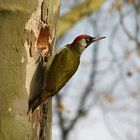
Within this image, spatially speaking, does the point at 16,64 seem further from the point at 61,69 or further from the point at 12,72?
the point at 61,69

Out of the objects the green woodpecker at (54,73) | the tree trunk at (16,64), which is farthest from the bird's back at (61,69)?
the tree trunk at (16,64)

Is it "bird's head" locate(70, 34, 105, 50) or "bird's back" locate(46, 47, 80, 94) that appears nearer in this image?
"bird's back" locate(46, 47, 80, 94)

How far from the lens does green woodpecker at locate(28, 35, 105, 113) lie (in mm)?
2084

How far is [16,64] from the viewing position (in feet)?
6.45

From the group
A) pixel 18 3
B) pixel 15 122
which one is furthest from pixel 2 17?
pixel 15 122

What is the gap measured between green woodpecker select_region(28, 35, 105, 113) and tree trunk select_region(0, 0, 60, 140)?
7 centimetres

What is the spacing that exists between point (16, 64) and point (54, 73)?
0.27 meters

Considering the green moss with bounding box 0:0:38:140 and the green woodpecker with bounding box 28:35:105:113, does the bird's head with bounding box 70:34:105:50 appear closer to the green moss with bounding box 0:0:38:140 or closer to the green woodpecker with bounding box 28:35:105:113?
the green woodpecker with bounding box 28:35:105:113

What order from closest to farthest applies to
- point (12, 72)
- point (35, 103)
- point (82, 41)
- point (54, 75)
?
point (12, 72), point (35, 103), point (54, 75), point (82, 41)

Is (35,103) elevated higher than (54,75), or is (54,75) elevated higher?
(54,75)

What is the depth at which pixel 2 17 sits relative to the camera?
1912mm

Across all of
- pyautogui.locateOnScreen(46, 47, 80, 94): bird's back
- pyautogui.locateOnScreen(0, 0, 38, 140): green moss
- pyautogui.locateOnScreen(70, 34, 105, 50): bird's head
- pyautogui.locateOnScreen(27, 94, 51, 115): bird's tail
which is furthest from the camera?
pyautogui.locateOnScreen(70, 34, 105, 50): bird's head

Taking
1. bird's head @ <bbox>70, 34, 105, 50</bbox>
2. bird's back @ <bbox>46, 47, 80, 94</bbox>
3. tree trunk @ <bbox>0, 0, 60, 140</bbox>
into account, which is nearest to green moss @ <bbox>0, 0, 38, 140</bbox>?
tree trunk @ <bbox>0, 0, 60, 140</bbox>

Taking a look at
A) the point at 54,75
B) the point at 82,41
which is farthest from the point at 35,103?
the point at 82,41
